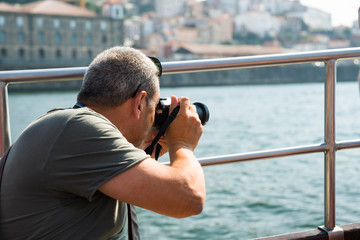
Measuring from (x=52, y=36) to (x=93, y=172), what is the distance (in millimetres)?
46090

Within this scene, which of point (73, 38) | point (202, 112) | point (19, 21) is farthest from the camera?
point (73, 38)

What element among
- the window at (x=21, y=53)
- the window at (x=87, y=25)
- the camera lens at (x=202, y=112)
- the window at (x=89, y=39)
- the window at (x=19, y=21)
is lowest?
the window at (x=21, y=53)

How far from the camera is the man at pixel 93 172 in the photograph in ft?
2.85

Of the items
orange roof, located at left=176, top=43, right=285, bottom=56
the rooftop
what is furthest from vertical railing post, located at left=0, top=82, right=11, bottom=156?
orange roof, located at left=176, top=43, right=285, bottom=56

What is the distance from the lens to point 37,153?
87 cm

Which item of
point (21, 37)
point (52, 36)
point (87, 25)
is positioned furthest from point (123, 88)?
point (87, 25)

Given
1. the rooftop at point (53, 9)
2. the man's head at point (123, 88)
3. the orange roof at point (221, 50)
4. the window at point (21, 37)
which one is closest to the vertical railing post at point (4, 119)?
the man's head at point (123, 88)

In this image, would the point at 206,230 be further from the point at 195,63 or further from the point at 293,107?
the point at 293,107

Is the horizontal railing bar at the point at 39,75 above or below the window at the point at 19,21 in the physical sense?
below

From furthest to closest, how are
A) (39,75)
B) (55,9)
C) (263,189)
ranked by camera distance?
(55,9), (263,189), (39,75)

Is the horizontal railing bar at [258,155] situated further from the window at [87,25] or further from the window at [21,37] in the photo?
the window at [87,25]

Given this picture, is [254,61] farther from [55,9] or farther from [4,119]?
[55,9]

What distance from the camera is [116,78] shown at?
940 mm

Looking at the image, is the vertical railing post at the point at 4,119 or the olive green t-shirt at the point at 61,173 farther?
the vertical railing post at the point at 4,119
